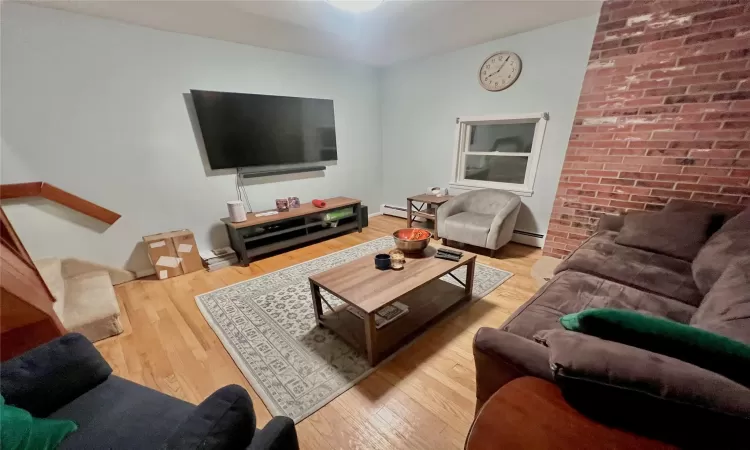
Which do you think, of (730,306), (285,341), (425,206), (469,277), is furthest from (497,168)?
(285,341)

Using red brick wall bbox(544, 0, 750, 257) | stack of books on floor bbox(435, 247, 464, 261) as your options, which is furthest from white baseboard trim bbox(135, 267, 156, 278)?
red brick wall bbox(544, 0, 750, 257)

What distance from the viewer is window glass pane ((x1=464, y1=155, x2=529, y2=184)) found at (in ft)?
10.9

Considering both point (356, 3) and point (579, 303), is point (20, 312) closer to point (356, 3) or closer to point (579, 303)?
point (356, 3)

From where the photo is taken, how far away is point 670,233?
1879 mm

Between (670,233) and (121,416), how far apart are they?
3.14 m

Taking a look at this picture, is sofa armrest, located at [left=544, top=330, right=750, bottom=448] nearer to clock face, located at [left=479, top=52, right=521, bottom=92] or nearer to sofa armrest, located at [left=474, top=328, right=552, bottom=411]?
sofa armrest, located at [left=474, top=328, right=552, bottom=411]

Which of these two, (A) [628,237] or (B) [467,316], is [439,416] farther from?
(A) [628,237]

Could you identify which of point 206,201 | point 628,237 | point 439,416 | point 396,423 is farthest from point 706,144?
point 206,201

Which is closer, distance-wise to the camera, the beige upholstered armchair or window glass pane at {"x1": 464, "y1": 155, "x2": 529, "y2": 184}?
the beige upholstered armchair

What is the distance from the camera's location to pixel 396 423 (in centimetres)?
129

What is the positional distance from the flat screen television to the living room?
0.11 ft

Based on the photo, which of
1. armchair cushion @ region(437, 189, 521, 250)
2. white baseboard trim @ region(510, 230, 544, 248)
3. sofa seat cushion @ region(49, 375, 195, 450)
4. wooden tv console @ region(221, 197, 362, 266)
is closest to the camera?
sofa seat cushion @ region(49, 375, 195, 450)

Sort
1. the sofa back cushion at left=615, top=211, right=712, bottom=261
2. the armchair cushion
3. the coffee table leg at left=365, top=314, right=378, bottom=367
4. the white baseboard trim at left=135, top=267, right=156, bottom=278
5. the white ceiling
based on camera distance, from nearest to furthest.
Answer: the coffee table leg at left=365, top=314, right=378, bottom=367 < the sofa back cushion at left=615, top=211, right=712, bottom=261 < the white ceiling < the white baseboard trim at left=135, top=267, right=156, bottom=278 < the armchair cushion

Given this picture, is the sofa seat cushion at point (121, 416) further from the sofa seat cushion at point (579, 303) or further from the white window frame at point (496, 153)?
the white window frame at point (496, 153)
